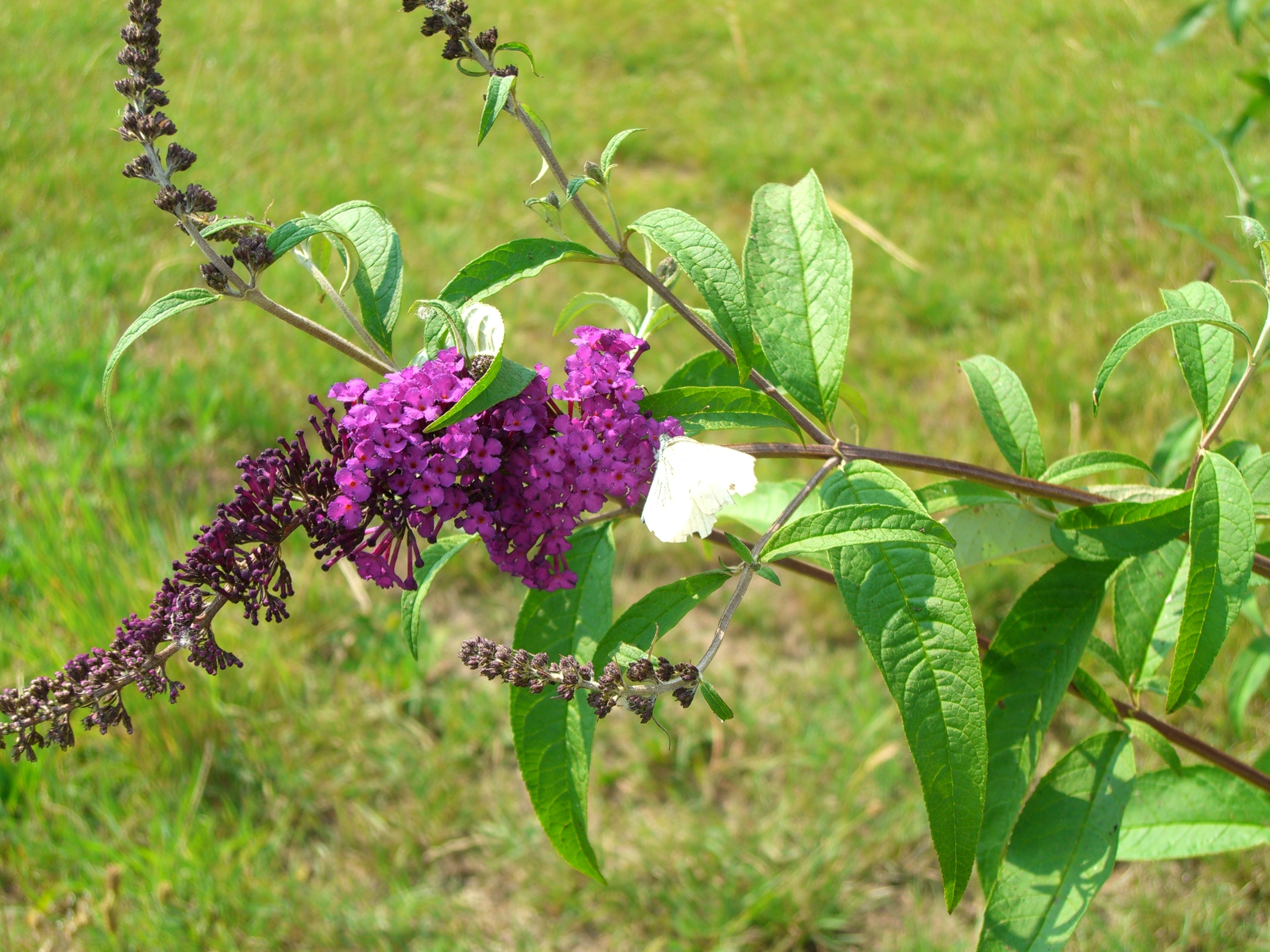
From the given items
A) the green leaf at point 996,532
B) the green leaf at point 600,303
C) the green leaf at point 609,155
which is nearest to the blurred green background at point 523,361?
the green leaf at point 996,532

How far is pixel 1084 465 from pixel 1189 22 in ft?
7.65

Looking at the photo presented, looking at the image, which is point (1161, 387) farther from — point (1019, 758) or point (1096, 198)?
point (1019, 758)

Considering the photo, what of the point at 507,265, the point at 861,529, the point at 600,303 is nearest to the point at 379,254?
the point at 507,265

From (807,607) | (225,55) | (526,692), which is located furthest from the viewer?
(225,55)

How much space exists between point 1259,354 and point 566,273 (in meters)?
3.33

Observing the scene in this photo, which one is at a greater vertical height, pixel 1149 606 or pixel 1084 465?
pixel 1084 465

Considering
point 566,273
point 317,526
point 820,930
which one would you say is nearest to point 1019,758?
point 317,526

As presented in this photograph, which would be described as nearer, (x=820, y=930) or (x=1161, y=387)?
(x=820, y=930)

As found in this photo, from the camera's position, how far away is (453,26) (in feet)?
3.33

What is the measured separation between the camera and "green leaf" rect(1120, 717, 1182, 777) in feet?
4.30

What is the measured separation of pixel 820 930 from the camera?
2.29m

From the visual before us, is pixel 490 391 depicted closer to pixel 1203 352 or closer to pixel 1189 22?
pixel 1203 352

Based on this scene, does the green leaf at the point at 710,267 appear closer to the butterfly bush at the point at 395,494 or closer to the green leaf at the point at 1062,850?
the butterfly bush at the point at 395,494

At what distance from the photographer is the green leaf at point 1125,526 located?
1.11 meters
